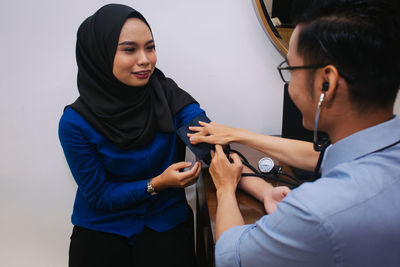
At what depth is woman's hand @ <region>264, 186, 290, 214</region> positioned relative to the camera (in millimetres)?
817


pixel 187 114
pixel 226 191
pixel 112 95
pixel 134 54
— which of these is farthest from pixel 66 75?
pixel 226 191

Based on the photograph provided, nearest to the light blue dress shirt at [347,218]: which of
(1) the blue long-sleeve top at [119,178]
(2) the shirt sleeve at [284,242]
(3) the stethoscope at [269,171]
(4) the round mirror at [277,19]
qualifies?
(2) the shirt sleeve at [284,242]

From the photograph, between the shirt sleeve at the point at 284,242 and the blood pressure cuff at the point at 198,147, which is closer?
the shirt sleeve at the point at 284,242

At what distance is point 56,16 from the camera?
3.85ft

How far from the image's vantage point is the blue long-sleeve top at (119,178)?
3.19 feet

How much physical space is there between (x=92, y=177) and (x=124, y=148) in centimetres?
16

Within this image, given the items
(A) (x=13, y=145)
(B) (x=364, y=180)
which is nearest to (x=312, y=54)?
(B) (x=364, y=180)

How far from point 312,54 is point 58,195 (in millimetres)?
1485

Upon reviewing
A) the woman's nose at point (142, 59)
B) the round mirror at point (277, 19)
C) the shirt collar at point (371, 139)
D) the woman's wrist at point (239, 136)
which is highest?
the round mirror at point (277, 19)

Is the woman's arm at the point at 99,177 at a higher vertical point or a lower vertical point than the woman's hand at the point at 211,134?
lower

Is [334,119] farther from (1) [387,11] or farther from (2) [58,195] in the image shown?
(2) [58,195]

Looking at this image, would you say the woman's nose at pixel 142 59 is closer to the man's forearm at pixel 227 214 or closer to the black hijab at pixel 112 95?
the black hijab at pixel 112 95

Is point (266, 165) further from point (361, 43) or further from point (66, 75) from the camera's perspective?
point (66, 75)

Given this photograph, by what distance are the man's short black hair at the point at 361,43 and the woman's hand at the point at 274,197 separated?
0.37 m
